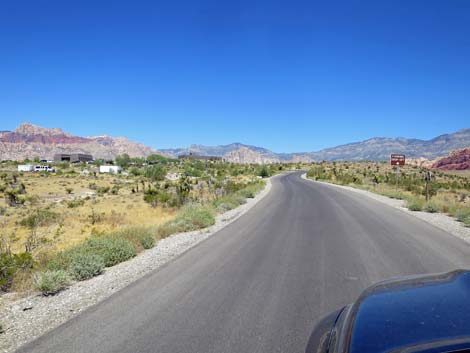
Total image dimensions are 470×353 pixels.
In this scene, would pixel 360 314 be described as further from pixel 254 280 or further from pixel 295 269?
pixel 295 269

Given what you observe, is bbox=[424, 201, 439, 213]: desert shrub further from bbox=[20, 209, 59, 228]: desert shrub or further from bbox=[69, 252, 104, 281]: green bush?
bbox=[20, 209, 59, 228]: desert shrub

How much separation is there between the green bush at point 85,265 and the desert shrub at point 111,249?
482 millimetres

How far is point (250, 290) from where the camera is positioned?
6848 millimetres

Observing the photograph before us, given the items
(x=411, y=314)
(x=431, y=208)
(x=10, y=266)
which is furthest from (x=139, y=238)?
(x=431, y=208)

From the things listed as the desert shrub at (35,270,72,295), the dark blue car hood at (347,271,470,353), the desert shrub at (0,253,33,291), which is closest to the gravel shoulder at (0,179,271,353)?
the desert shrub at (35,270,72,295)

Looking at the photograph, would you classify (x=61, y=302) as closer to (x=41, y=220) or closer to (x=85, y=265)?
(x=85, y=265)

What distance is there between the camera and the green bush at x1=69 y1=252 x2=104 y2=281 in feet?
27.3

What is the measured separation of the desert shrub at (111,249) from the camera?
956 centimetres

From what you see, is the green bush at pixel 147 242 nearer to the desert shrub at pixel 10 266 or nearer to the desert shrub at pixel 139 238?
the desert shrub at pixel 139 238

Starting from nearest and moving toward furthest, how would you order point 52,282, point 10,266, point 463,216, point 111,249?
point 52,282 < point 10,266 < point 111,249 < point 463,216

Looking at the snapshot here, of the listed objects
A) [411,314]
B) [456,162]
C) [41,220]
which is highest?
[456,162]

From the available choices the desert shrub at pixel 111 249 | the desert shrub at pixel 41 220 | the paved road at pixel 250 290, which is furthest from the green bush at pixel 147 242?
the desert shrub at pixel 41 220

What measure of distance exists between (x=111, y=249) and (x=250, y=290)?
479 centimetres

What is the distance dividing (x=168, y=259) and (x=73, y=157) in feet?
639
